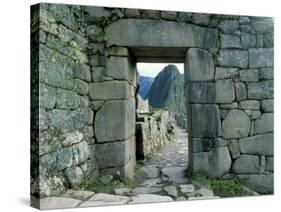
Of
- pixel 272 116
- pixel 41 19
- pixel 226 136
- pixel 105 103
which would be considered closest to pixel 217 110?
pixel 226 136

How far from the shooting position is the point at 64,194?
3.84 metres

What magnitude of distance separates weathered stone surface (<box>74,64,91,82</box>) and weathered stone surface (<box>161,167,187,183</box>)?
1663mm

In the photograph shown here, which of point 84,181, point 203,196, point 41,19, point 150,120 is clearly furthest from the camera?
point 150,120

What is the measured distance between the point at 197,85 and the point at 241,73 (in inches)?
23.4

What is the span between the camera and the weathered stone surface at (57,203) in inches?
144

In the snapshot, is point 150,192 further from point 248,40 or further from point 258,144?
point 248,40

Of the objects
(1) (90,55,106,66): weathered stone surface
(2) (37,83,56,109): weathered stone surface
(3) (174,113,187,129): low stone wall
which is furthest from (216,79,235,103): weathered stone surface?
(3) (174,113,187,129): low stone wall

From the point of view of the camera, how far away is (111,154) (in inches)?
177

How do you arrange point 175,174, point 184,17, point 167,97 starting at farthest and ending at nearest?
1. point 167,97
2. point 175,174
3. point 184,17

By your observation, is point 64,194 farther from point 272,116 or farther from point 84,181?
point 272,116

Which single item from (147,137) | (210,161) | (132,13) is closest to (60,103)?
(132,13)

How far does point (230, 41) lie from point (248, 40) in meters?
0.25

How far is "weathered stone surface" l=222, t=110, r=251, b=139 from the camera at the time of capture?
4.73m

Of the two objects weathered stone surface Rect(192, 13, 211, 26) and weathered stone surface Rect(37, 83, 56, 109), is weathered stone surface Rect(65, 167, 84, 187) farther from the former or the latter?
weathered stone surface Rect(192, 13, 211, 26)
